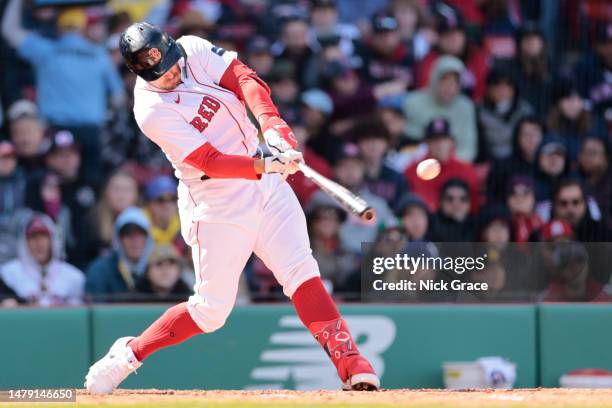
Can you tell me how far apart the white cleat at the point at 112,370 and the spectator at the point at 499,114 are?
4116mm

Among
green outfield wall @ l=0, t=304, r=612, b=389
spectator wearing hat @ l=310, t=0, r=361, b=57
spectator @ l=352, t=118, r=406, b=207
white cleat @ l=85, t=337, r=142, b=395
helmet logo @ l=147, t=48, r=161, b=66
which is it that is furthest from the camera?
spectator wearing hat @ l=310, t=0, r=361, b=57

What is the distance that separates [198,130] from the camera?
19.2 ft

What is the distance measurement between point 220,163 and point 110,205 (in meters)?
3.39

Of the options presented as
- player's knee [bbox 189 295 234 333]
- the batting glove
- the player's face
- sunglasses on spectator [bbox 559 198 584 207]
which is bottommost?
player's knee [bbox 189 295 234 333]

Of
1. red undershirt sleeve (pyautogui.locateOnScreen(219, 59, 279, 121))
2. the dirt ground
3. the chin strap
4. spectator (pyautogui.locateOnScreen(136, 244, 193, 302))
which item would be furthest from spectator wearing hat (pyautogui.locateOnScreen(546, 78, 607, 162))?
the chin strap

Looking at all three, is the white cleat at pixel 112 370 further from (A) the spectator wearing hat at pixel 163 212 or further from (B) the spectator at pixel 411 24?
(B) the spectator at pixel 411 24

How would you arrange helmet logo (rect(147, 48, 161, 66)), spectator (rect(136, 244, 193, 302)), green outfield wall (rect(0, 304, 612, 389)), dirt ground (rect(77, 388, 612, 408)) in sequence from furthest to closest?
1. spectator (rect(136, 244, 193, 302))
2. green outfield wall (rect(0, 304, 612, 389))
3. helmet logo (rect(147, 48, 161, 66))
4. dirt ground (rect(77, 388, 612, 408))

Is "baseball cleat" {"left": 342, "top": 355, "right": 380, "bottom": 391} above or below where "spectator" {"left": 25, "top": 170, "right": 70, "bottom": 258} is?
below

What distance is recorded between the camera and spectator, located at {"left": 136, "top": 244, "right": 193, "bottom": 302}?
8180 mm

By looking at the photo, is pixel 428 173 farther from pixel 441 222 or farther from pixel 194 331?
pixel 441 222

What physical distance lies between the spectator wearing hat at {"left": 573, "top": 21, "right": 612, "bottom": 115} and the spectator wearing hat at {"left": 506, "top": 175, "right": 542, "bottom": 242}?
969mm

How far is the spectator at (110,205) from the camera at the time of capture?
347 inches

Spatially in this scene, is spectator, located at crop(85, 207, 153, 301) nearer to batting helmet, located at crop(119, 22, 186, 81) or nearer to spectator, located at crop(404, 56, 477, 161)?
spectator, located at crop(404, 56, 477, 161)

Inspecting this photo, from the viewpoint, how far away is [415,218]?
28.1 feet
